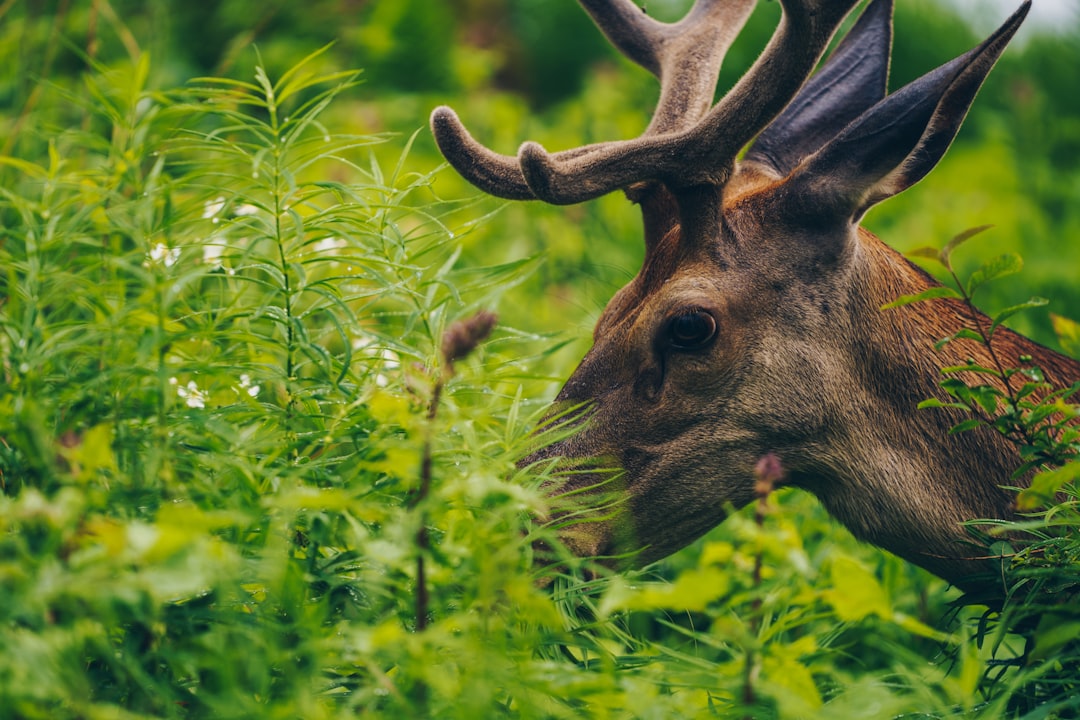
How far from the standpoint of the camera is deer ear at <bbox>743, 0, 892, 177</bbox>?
10.5 feet

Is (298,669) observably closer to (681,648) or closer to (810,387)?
(681,648)

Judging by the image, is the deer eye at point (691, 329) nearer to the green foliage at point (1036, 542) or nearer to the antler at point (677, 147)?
the antler at point (677, 147)

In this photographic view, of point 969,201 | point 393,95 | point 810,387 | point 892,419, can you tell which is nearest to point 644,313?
point 810,387

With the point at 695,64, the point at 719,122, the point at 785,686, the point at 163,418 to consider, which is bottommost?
the point at 785,686

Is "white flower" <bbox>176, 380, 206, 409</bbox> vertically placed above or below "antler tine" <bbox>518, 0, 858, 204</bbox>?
below

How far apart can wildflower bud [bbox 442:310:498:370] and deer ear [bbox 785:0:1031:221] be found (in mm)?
1259

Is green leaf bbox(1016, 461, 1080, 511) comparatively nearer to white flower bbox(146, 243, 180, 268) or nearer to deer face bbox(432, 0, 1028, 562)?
deer face bbox(432, 0, 1028, 562)

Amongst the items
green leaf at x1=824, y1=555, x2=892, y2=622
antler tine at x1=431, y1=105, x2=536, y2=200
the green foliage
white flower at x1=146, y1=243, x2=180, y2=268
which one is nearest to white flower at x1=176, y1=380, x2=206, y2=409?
white flower at x1=146, y1=243, x2=180, y2=268

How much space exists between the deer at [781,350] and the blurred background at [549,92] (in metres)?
0.85

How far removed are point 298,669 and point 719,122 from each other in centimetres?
165

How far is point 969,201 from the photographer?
20.4 feet

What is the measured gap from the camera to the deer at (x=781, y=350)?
2.62 meters

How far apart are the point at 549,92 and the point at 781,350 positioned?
6.16 m

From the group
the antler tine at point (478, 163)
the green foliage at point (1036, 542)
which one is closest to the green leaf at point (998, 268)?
the green foliage at point (1036, 542)
